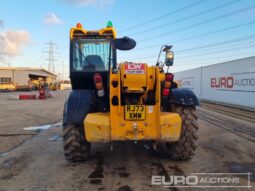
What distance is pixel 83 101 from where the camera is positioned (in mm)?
5637

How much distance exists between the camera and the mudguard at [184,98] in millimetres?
5777

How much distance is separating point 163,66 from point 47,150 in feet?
11.4

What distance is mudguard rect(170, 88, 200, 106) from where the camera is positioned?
5777 millimetres

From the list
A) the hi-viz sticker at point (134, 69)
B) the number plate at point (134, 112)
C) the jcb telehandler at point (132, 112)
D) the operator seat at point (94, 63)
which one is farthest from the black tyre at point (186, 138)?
the operator seat at point (94, 63)

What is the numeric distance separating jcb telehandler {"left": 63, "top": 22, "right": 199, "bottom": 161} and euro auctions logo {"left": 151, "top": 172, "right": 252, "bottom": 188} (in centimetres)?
71

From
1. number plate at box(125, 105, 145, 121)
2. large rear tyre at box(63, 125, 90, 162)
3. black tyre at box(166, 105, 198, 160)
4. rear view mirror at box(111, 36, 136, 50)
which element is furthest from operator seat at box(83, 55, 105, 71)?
black tyre at box(166, 105, 198, 160)

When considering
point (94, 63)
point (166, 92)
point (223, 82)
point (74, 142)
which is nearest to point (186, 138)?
point (166, 92)

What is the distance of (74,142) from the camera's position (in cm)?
558

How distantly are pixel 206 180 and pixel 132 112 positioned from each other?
1.70 meters

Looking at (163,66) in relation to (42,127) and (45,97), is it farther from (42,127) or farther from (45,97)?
(45,97)

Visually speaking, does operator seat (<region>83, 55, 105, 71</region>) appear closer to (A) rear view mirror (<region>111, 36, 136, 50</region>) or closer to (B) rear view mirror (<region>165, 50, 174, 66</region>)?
(A) rear view mirror (<region>111, 36, 136, 50</region>)

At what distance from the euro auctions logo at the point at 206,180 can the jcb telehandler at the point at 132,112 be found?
71 centimetres

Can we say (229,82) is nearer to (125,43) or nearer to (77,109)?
(125,43)

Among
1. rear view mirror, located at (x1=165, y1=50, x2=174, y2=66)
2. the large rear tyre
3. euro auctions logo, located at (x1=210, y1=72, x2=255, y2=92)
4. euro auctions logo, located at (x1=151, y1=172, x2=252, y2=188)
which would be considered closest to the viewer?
euro auctions logo, located at (x1=151, y1=172, x2=252, y2=188)
